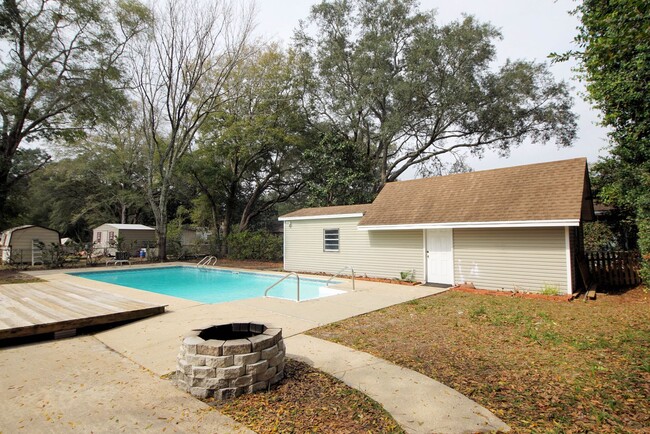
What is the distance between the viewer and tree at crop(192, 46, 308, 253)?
887 inches

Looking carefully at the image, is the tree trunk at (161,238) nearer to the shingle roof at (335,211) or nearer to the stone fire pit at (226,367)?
the shingle roof at (335,211)

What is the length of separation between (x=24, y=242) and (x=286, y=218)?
557 inches

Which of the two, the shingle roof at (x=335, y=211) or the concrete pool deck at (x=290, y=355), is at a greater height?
the shingle roof at (x=335, y=211)

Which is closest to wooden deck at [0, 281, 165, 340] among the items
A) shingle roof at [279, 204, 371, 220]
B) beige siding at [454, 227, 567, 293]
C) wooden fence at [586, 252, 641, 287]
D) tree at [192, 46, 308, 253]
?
shingle roof at [279, 204, 371, 220]

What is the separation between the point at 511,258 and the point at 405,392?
25.8 feet

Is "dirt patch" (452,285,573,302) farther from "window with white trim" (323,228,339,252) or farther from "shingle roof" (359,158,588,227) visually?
"window with white trim" (323,228,339,252)

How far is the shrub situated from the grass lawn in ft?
43.7

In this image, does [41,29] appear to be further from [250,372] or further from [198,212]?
[250,372]

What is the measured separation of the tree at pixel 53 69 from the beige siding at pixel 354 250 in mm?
12833

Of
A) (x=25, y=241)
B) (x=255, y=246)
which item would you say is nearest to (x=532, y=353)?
(x=255, y=246)

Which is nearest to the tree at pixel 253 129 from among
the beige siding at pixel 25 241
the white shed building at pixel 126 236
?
the white shed building at pixel 126 236

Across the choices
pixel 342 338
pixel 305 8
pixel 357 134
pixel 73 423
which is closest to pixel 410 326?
pixel 342 338

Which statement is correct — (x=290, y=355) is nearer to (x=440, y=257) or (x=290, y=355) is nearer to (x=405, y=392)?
(x=405, y=392)

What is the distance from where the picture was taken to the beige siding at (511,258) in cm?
909
